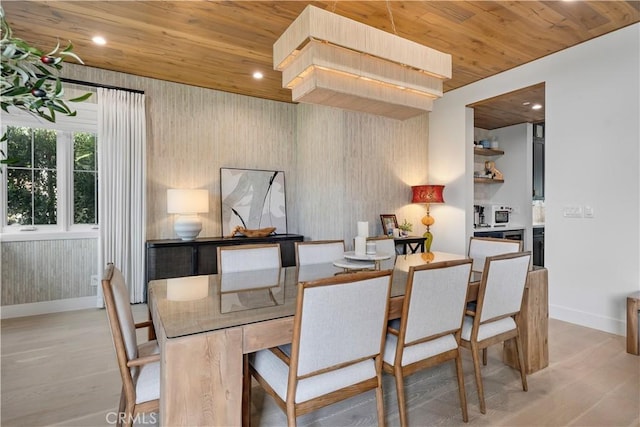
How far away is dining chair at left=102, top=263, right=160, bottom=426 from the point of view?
1.36 m

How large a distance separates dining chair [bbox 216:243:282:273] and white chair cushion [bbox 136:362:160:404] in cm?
91

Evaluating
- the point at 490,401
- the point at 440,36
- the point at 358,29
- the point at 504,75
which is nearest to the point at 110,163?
the point at 358,29

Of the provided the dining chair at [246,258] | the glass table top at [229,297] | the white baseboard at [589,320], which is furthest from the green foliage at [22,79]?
the white baseboard at [589,320]

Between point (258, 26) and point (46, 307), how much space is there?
3.70m

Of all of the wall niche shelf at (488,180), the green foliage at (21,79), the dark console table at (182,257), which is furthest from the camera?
the wall niche shelf at (488,180)

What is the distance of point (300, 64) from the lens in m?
1.95

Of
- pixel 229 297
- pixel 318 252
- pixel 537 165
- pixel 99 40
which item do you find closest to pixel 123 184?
pixel 99 40

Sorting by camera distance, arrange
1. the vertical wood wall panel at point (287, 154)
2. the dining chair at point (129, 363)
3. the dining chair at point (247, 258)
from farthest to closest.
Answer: the vertical wood wall panel at point (287, 154)
the dining chair at point (247, 258)
the dining chair at point (129, 363)

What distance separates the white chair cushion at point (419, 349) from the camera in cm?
175

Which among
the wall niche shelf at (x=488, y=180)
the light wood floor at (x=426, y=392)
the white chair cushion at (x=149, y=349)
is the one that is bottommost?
the light wood floor at (x=426, y=392)

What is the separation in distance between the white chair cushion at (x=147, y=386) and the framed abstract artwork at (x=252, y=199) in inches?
126

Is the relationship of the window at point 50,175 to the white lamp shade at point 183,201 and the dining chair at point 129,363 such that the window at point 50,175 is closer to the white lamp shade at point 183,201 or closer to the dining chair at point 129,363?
the white lamp shade at point 183,201

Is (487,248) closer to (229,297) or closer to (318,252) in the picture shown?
(318,252)

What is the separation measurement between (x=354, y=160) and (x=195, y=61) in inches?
84.0
